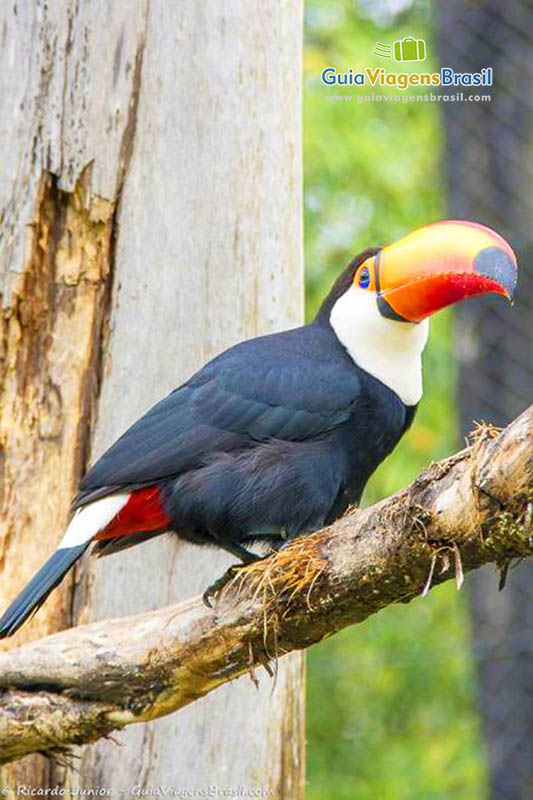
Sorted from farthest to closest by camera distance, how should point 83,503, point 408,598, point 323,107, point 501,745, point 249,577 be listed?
point 323,107 → point 501,745 → point 83,503 → point 249,577 → point 408,598

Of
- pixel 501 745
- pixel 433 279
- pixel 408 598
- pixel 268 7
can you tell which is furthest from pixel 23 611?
pixel 501 745

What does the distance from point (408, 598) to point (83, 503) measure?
38.0 inches

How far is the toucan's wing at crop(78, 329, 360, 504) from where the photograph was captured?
3578mm

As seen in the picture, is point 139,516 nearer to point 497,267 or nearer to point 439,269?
point 439,269

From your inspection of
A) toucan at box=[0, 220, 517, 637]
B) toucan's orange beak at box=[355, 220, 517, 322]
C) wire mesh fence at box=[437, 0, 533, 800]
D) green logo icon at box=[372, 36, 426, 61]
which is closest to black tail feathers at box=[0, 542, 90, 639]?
toucan at box=[0, 220, 517, 637]

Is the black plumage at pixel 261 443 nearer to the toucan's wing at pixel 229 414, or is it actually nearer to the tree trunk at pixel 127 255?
the toucan's wing at pixel 229 414

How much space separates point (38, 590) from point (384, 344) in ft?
3.67

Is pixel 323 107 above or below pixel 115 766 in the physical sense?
above

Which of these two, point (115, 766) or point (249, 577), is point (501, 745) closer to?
point (115, 766)

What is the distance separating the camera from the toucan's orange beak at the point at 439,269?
3.40m

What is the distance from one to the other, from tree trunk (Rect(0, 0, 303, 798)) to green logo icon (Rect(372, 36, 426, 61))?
7.78 feet

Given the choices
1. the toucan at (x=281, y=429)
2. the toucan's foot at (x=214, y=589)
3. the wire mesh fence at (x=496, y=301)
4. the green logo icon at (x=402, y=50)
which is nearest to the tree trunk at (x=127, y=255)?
the toucan at (x=281, y=429)

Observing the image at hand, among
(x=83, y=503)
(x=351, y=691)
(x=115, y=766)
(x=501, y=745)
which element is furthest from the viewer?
(x=351, y=691)

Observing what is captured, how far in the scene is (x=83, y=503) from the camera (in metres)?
3.56
